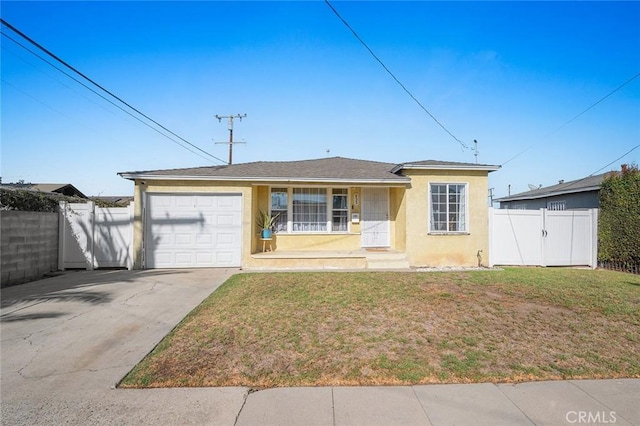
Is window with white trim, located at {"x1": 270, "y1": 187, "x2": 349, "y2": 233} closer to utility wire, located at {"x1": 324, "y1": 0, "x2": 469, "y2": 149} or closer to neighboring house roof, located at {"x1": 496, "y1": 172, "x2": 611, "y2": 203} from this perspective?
utility wire, located at {"x1": 324, "y1": 0, "x2": 469, "y2": 149}

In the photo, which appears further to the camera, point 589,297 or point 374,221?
point 374,221

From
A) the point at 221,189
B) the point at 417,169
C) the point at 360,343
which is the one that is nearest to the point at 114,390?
the point at 360,343

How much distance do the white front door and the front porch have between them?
1582 mm

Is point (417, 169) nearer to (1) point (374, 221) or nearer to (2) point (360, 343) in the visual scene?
(1) point (374, 221)

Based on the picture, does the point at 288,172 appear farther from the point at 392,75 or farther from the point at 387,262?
the point at 392,75

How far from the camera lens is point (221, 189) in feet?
34.8

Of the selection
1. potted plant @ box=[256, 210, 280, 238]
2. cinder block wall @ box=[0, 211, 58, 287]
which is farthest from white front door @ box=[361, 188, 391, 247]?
cinder block wall @ box=[0, 211, 58, 287]

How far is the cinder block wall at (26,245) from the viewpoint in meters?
7.95

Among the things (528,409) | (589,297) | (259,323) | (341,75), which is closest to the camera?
(528,409)

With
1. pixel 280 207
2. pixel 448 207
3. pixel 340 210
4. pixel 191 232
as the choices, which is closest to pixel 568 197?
pixel 448 207

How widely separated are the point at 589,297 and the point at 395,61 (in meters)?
8.52

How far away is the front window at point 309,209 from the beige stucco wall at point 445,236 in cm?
316

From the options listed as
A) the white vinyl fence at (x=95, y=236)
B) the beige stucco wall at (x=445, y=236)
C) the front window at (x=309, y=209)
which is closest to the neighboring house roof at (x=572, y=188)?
the beige stucco wall at (x=445, y=236)

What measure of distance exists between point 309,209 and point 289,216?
32.4 inches
